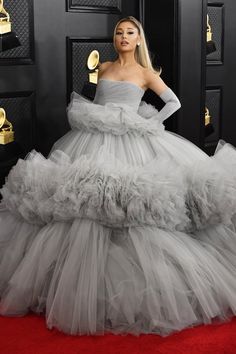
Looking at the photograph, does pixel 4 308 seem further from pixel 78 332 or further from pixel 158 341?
pixel 158 341

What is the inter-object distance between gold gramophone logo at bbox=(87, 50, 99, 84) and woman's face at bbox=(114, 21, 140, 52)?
0.55m

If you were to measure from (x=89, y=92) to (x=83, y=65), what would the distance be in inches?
8.8

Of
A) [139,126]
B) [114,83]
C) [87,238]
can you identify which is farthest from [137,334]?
[114,83]

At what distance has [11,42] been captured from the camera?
303 cm

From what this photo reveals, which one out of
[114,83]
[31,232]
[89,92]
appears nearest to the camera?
[31,232]

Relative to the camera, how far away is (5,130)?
3.13 m

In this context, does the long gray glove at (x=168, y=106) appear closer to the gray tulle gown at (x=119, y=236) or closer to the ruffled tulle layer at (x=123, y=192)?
the gray tulle gown at (x=119, y=236)

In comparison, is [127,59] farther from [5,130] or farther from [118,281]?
[118,281]

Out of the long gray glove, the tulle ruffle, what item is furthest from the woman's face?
the tulle ruffle

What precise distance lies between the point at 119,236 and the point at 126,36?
930mm

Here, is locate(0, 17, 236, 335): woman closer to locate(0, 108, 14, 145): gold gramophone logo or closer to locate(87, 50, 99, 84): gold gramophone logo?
locate(0, 108, 14, 145): gold gramophone logo

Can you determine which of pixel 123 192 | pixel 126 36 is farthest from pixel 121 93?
pixel 123 192

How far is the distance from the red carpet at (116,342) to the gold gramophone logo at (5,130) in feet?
3.61

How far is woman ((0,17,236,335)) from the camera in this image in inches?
88.1
